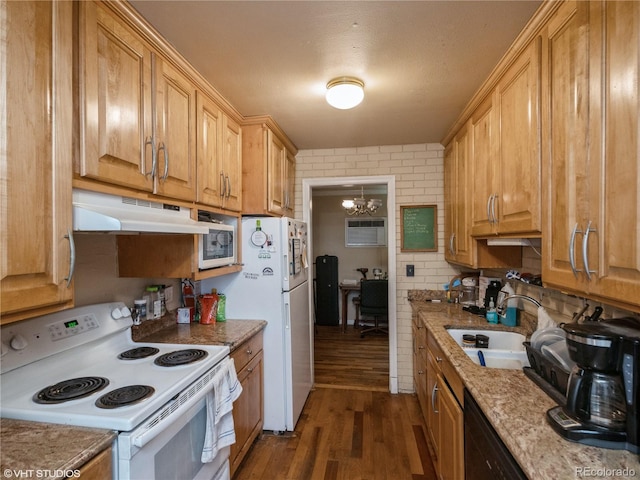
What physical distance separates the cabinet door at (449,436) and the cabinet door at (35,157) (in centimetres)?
168

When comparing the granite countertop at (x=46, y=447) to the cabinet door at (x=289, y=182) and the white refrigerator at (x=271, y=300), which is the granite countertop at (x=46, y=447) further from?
the cabinet door at (x=289, y=182)

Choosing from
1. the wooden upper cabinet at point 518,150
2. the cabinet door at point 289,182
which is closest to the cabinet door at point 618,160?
the wooden upper cabinet at point 518,150

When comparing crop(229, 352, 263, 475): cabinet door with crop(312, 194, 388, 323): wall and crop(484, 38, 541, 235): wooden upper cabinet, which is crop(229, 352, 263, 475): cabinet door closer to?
crop(484, 38, 541, 235): wooden upper cabinet

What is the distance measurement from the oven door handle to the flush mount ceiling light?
5.41 feet

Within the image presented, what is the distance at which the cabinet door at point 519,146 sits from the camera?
4.38 feet

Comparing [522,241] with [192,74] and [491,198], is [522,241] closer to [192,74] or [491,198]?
[491,198]

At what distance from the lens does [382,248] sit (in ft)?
18.9

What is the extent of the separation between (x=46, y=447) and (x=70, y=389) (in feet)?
1.11

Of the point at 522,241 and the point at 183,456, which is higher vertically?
the point at 522,241

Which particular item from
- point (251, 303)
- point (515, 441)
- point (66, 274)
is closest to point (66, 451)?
point (66, 274)

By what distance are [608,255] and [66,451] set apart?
1670 mm

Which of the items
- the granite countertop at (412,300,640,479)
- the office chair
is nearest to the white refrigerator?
the granite countertop at (412,300,640,479)

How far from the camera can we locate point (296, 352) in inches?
100

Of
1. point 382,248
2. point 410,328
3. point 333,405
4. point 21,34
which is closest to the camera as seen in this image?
point 21,34
